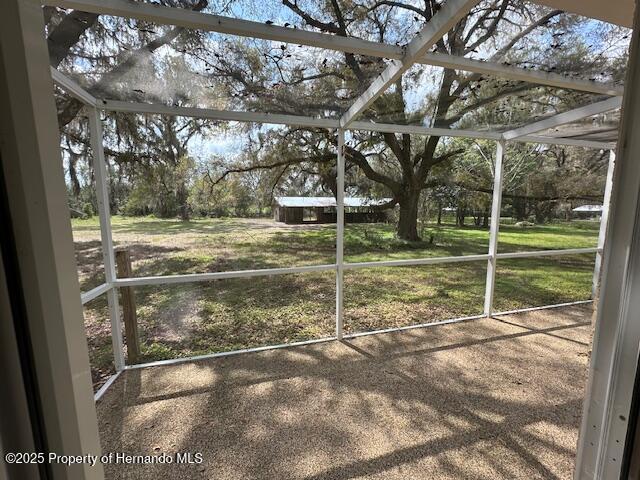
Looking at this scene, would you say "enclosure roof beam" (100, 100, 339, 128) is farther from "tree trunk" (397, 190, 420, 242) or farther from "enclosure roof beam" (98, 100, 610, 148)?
"tree trunk" (397, 190, 420, 242)

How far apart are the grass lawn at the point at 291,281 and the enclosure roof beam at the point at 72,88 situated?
2.97 ft

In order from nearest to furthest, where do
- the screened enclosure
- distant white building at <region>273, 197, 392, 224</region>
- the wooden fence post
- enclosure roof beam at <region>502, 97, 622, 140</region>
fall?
the screened enclosure < enclosure roof beam at <region>502, 97, 622, 140</region> < the wooden fence post < distant white building at <region>273, 197, 392, 224</region>

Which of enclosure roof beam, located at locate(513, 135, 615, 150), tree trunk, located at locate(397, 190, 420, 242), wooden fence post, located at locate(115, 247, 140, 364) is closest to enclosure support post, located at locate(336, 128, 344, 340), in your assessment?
wooden fence post, located at locate(115, 247, 140, 364)

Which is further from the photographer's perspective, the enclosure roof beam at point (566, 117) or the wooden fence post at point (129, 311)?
the wooden fence post at point (129, 311)

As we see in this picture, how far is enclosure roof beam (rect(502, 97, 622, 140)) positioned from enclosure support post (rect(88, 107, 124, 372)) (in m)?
4.34

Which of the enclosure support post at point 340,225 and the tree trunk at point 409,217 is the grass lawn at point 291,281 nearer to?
the tree trunk at point 409,217

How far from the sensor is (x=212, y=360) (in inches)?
112

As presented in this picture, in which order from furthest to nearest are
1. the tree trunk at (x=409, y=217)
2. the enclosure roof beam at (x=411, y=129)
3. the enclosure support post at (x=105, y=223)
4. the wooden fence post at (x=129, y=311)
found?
the tree trunk at (x=409, y=217) < the enclosure roof beam at (x=411, y=129) < the wooden fence post at (x=129, y=311) < the enclosure support post at (x=105, y=223)

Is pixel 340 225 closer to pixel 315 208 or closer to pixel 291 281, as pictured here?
pixel 315 208

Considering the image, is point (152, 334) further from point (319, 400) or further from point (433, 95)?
point (433, 95)

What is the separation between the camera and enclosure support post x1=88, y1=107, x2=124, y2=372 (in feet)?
7.54

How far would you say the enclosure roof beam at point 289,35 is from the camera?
129cm

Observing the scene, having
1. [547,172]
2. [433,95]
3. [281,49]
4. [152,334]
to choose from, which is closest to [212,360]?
[152,334]

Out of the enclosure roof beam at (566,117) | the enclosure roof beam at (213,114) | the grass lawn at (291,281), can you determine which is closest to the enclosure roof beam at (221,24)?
the enclosure roof beam at (213,114)
